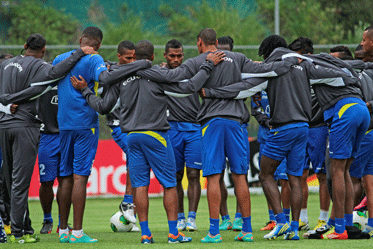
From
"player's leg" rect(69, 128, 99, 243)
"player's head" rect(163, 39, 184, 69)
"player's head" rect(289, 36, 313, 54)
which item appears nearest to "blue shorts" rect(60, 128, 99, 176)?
"player's leg" rect(69, 128, 99, 243)

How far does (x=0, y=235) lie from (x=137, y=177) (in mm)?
1981

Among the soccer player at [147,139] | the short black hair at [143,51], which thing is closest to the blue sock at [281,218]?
the soccer player at [147,139]

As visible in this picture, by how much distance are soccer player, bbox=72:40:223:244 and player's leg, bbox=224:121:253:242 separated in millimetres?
712

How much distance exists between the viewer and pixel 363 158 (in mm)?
8500

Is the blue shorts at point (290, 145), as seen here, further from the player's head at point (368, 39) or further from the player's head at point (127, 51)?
the player's head at point (127, 51)

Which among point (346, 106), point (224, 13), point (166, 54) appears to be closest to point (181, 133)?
point (166, 54)

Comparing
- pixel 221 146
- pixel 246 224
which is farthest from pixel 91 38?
pixel 246 224

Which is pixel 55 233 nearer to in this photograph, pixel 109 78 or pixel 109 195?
pixel 109 78

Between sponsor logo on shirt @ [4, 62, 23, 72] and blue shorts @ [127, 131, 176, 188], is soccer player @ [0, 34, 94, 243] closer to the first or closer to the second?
sponsor logo on shirt @ [4, 62, 23, 72]

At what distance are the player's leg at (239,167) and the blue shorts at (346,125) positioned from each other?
1.21 metres

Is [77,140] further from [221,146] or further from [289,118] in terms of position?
[289,118]

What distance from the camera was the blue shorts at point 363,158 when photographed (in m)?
8.46

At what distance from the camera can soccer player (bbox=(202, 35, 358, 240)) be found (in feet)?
26.1

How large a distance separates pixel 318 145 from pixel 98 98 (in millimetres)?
3557
